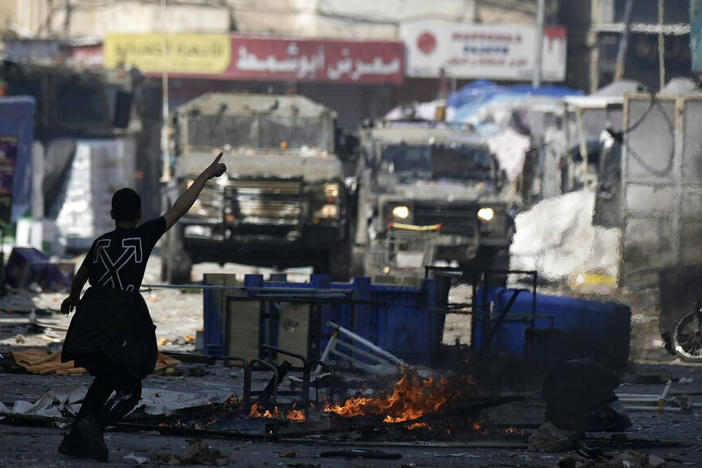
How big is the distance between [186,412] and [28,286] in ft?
35.7

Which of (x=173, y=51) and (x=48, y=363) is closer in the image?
(x=48, y=363)

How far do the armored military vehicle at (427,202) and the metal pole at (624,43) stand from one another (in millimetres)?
21693

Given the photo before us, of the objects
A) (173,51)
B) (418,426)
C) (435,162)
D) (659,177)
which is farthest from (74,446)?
(173,51)

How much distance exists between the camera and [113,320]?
24.8 ft

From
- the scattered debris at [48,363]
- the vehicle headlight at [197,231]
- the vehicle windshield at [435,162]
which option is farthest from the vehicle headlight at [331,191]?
the scattered debris at [48,363]

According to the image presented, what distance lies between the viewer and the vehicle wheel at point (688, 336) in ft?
44.9

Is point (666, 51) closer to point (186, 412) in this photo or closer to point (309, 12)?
point (309, 12)

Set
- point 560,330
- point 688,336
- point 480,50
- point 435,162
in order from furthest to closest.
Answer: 1. point 480,50
2. point 435,162
3. point 688,336
4. point 560,330

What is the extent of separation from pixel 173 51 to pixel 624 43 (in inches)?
502

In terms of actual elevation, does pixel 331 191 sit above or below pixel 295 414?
above

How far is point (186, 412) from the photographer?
9.05m

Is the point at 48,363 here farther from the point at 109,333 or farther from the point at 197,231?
the point at 197,231

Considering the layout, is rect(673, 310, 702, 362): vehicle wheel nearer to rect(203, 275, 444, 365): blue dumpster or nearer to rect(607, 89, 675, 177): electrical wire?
rect(203, 275, 444, 365): blue dumpster

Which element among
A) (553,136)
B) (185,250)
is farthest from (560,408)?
(553,136)
